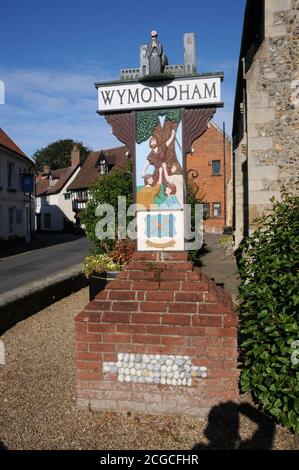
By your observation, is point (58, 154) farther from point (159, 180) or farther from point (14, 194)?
point (159, 180)

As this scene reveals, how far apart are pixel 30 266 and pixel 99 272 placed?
331 inches

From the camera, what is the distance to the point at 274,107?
30.9ft

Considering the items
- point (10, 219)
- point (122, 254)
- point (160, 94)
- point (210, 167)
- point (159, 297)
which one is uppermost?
point (210, 167)

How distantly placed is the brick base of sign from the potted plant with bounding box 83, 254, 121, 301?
472 cm

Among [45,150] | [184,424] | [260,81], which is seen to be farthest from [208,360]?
[45,150]

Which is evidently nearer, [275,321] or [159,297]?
[275,321]

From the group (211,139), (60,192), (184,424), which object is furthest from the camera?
(60,192)

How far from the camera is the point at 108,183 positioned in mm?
12539

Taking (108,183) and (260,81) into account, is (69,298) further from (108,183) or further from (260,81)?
(260,81)

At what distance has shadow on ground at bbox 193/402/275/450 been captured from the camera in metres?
3.29

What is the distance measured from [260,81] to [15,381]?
8514 mm

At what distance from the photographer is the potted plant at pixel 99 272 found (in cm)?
864

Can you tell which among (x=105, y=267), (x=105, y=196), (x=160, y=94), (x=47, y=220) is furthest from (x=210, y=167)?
(x=160, y=94)

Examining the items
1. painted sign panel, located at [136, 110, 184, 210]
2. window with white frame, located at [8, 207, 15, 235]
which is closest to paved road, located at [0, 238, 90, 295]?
window with white frame, located at [8, 207, 15, 235]
